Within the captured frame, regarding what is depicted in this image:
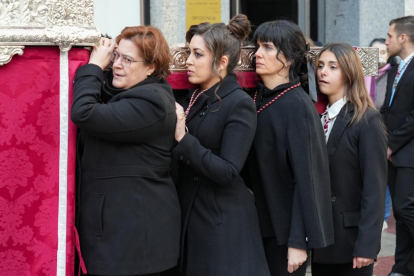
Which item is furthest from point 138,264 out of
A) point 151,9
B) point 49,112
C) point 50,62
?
point 151,9

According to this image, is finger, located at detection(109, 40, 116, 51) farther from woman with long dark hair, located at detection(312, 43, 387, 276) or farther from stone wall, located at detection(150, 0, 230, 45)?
stone wall, located at detection(150, 0, 230, 45)

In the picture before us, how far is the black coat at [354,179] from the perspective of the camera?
11.8 ft

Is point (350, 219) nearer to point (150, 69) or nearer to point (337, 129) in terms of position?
point (337, 129)

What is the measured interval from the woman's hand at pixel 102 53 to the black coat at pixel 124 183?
57 mm

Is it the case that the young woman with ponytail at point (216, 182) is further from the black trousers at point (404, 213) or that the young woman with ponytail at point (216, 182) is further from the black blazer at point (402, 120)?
the black blazer at point (402, 120)

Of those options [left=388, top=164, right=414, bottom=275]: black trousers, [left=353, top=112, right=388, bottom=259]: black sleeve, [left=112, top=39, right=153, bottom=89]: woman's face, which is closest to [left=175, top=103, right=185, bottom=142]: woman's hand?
[left=112, top=39, right=153, bottom=89]: woman's face

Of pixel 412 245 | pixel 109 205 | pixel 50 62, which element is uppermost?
pixel 50 62

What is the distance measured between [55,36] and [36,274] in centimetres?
105

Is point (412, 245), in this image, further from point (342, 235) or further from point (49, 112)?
point (49, 112)

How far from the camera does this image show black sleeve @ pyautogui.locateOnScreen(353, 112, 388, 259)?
353 centimetres

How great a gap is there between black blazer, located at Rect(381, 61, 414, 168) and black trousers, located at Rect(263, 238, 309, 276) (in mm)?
2255

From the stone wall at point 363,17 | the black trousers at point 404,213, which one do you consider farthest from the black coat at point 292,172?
the stone wall at point 363,17

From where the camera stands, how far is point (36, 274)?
123 inches

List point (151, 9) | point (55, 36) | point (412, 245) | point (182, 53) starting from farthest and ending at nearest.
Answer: point (151, 9)
point (412, 245)
point (182, 53)
point (55, 36)
